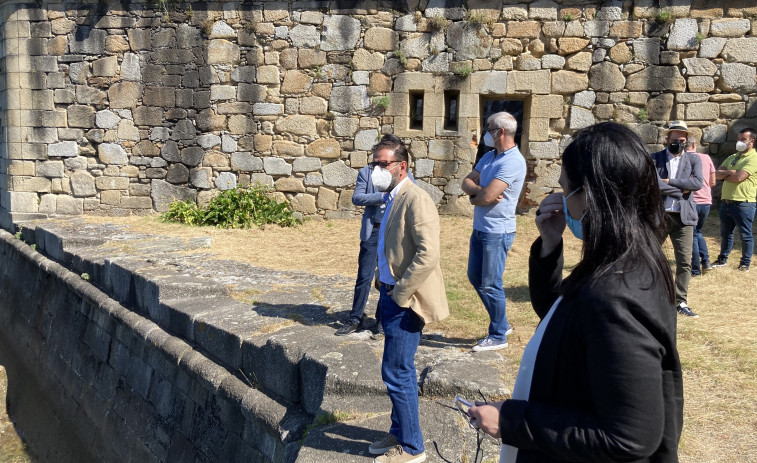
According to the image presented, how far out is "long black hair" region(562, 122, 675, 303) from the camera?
161 cm

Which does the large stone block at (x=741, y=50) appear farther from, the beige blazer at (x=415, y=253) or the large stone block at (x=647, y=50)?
the beige blazer at (x=415, y=253)

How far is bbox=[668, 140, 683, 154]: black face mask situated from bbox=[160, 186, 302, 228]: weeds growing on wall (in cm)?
641

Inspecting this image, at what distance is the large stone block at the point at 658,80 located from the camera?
10000 millimetres

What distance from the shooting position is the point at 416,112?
11141mm

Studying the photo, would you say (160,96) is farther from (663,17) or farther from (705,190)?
(705,190)

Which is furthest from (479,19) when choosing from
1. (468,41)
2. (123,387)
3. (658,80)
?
(123,387)

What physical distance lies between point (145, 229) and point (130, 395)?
409cm

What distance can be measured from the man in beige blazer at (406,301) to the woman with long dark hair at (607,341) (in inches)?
59.7

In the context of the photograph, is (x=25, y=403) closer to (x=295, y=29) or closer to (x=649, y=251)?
(x=295, y=29)

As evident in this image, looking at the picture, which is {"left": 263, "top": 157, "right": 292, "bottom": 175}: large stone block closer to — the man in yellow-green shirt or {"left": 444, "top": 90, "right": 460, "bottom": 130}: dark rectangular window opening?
{"left": 444, "top": 90, "right": 460, "bottom": 130}: dark rectangular window opening

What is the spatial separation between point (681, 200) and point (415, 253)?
335cm

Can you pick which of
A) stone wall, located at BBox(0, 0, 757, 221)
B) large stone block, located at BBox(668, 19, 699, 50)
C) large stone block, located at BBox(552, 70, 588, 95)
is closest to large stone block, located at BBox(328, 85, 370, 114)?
stone wall, located at BBox(0, 0, 757, 221)

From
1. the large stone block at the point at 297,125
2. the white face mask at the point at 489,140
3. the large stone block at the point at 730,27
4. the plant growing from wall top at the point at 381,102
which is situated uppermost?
the large stone block at the point at 730,27

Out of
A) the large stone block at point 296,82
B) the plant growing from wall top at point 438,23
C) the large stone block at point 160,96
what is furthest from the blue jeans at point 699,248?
the large stone block at point 160,96
